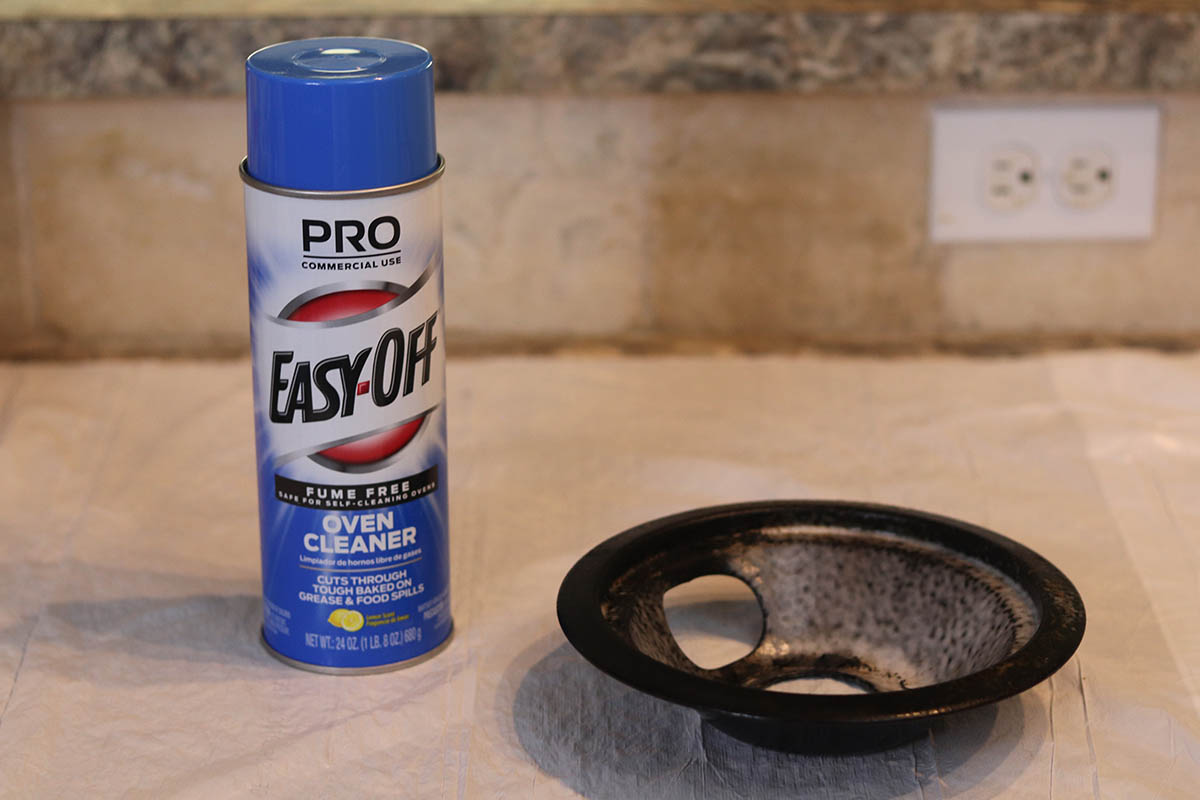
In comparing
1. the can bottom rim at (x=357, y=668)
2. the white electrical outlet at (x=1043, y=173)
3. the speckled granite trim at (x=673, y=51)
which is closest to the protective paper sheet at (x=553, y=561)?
the can bottom rim at (x=357, y=668)

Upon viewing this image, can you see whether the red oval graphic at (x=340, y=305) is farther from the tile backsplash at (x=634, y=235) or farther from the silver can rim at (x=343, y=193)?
the tile backsplash at (x=634, y=235)

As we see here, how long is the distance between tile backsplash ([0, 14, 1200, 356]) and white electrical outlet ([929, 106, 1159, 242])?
13 mm

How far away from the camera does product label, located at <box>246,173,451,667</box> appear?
0.72 meters

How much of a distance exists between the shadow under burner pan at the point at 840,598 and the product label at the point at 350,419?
92mm

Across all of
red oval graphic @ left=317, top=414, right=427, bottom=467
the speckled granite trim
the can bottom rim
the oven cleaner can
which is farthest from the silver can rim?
the speckled granite trim

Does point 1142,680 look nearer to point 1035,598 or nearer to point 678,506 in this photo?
point 1035,598

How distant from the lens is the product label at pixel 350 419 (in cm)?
72

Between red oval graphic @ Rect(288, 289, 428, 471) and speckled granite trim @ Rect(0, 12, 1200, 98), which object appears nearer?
red oval graphic @ Rect(288, 289, 428, 471)

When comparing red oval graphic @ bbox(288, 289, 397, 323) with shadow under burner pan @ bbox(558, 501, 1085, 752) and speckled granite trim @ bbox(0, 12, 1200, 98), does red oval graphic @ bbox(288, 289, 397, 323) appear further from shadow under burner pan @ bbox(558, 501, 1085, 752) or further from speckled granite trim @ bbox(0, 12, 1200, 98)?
speckled granite trim @ bbox(0, 12, 1200, 98)

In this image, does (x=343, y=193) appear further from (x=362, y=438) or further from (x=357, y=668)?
(x=357, y=668)

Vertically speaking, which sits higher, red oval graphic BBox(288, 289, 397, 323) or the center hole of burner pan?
red oval graphic BBox(288, 289, 397, 323)

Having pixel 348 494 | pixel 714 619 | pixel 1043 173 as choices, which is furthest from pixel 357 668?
pixel 1043 173

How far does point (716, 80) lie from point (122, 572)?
527 millimetres

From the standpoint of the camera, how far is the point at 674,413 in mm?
1122
